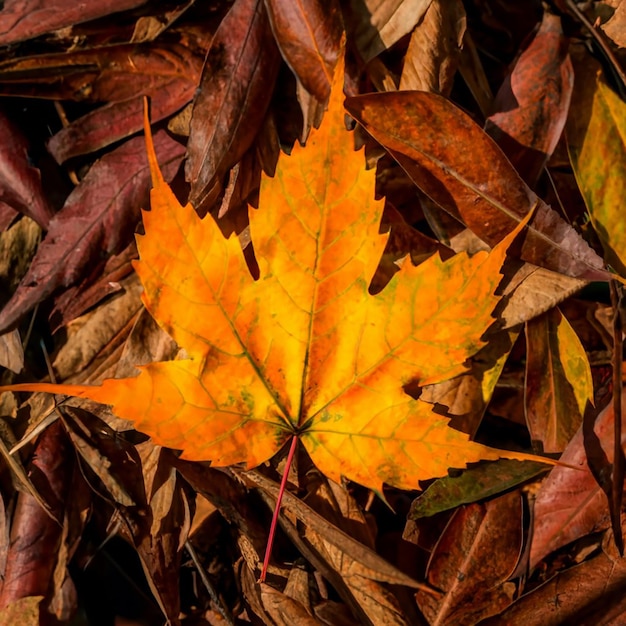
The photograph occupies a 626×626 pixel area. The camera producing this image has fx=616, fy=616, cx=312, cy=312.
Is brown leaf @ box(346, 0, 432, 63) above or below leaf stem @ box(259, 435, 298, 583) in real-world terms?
above

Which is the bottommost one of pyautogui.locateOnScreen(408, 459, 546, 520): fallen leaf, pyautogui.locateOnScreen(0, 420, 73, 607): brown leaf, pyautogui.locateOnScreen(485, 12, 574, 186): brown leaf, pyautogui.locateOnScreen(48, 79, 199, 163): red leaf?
pyautogui.locateOnScreen(408, 459, 546, 520): fallen leaf

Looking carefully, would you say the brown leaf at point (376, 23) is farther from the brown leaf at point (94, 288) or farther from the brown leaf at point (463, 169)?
the brown leaf at point (94, 288)

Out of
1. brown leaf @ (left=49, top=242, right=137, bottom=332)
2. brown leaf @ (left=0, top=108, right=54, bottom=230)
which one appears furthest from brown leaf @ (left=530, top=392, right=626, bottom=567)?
brown leaf @ (left=0, top=108, right=54, bottom=230)

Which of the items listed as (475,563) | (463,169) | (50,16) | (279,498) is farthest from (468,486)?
(50,16)

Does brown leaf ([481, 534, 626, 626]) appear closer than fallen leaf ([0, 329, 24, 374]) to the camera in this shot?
Yes

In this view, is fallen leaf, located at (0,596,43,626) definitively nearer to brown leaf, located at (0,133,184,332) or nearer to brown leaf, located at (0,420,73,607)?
brown leaf, located at (0,420,73,607)

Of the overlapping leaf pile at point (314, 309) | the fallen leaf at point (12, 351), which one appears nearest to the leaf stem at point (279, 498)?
the overlapping leaf pile at point (314, 309)
